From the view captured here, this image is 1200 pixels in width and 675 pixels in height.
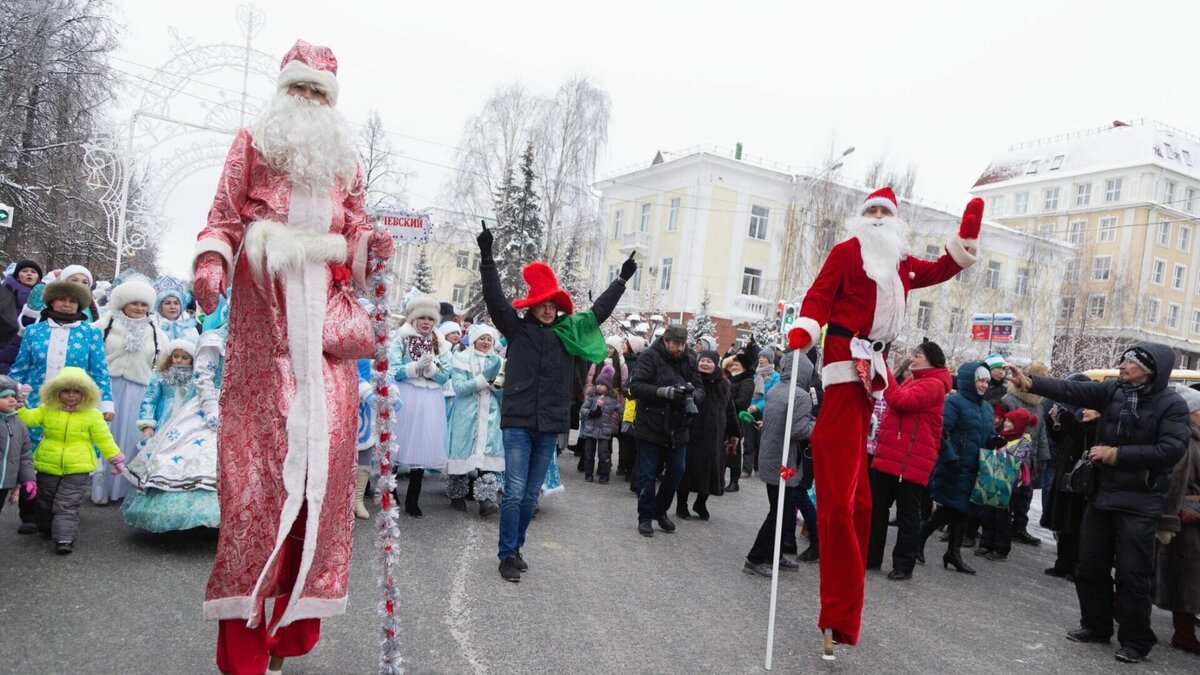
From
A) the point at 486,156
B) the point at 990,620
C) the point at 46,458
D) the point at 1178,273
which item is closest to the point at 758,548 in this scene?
the point at 990,620

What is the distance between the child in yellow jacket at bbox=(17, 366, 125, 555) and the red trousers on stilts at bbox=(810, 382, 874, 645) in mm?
4610

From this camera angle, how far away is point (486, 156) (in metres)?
33.2

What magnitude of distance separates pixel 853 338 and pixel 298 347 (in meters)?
3.00

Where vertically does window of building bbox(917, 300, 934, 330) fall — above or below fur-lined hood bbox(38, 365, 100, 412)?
above

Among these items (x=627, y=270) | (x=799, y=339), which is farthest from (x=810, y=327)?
(x=627, y=270)

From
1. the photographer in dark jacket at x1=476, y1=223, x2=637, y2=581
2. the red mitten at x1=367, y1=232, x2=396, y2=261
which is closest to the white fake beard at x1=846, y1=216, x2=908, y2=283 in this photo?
the photographer in dark jacket at x1=476, y1=223, x2=637, y2=581

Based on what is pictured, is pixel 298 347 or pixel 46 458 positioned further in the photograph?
pixel 46 458

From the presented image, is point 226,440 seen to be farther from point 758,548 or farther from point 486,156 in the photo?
point 486,156

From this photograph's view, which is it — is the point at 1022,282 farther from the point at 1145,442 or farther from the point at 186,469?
the point at 186,469

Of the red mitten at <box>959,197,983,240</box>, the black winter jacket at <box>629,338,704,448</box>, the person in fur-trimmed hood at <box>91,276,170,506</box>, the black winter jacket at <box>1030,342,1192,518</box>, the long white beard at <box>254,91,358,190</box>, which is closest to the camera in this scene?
the long white beard at <box>254,91,358,190</box>

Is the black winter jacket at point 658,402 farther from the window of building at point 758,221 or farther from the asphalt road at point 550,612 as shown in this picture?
the window of building at point 758,221

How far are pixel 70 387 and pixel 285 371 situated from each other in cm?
341

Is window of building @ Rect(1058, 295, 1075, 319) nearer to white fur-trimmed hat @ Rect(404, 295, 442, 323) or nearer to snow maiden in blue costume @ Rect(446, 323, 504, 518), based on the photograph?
snow maiden in blue costume @ Rect(446, 323, 504, 518)

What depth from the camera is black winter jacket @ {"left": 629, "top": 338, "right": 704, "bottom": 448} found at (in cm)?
756
